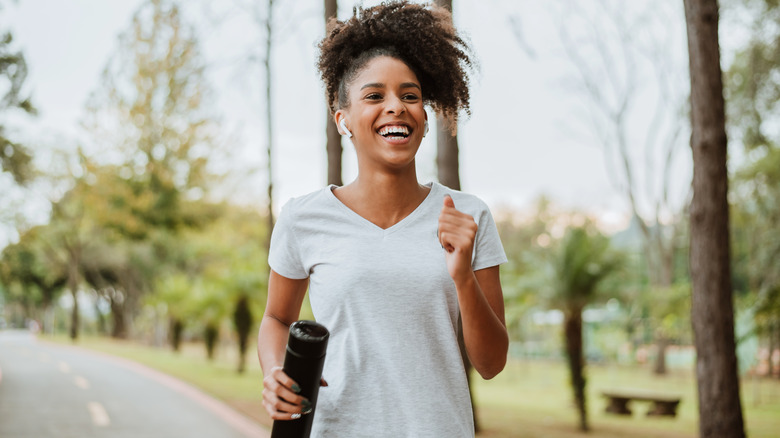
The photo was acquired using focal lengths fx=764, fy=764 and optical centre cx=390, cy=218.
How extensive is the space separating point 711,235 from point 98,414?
950 centimetres

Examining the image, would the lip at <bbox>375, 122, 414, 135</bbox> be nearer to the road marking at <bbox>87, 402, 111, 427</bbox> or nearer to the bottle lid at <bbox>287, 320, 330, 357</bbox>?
the bottle lid at <bbox>287, 320, 330, 357</bbox>

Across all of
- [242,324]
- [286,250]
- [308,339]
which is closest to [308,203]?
[286,250]

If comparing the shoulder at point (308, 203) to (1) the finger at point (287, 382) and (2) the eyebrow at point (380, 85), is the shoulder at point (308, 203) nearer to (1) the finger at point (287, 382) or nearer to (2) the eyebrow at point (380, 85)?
(2) the eyebrow at point (380, 85)

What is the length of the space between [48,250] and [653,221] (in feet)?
110

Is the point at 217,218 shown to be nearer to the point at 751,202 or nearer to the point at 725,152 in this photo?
the point at 751,202

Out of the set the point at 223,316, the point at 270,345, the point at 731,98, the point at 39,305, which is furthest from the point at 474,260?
the point at 39,305

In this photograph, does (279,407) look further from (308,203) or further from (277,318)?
(308,203)

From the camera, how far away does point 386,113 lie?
1887mm

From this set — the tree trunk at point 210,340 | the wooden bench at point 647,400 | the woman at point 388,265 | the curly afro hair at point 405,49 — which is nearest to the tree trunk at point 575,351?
the wooden bench at point 647,400

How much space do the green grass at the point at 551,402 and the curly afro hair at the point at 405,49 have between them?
31.7 ft

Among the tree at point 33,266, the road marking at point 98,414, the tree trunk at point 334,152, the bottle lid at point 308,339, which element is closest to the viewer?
the bottle lid at point 308,339

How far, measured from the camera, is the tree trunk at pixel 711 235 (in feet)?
25.2

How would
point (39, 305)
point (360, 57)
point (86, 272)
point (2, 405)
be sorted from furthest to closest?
point (39, 305) < point (86, 272) < point (2, 405) < point (360, 57)

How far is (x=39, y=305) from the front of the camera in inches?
2879
